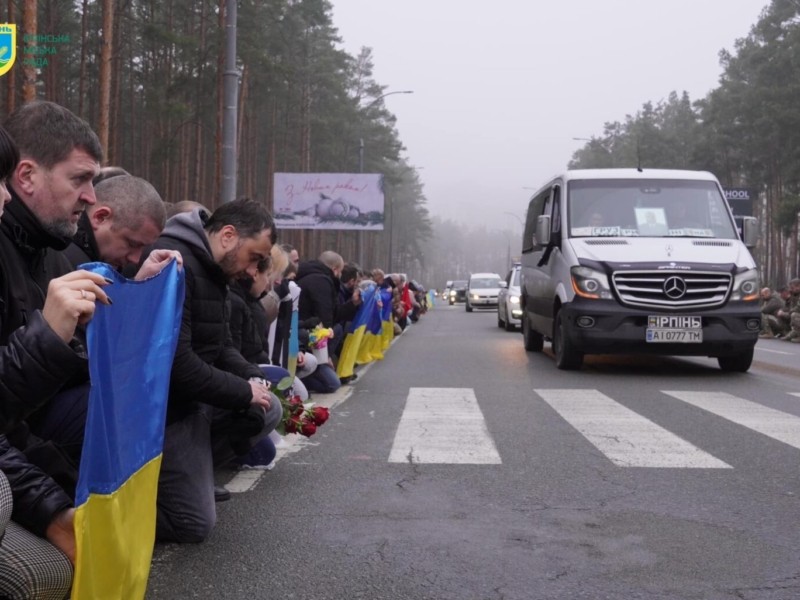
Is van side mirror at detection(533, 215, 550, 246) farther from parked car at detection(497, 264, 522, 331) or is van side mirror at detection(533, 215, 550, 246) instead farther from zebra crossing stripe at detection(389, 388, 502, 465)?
parked car at detection(497, 264, 522, 331)

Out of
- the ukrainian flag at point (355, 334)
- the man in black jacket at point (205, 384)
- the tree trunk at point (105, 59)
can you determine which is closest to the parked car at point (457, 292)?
the tree trunk at point (105, 59)

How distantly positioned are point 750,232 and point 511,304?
12803 mm

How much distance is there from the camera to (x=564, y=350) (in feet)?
41.5

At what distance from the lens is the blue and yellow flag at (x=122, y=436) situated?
281cm

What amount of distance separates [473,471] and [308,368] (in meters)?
4.00

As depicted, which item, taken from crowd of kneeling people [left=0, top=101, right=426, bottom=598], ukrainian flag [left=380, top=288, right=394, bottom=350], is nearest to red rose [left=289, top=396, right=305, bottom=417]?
crowd of kneeling people [left=0, top=101, right=426, bottom=598]

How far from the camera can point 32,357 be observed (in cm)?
252

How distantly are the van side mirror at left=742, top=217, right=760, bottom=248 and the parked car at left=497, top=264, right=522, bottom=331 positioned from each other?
1201cm

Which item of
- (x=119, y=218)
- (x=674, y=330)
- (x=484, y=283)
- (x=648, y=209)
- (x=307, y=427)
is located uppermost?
(x=648, y=209)

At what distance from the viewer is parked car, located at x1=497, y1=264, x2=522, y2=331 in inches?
987

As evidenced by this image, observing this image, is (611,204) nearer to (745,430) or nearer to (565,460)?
(745,430)

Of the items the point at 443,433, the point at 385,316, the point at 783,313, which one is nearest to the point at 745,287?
the point at 443,433

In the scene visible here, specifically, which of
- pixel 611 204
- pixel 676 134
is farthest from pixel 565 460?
pixel 676 134

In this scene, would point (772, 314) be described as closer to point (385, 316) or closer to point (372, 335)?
point (385, 316)
